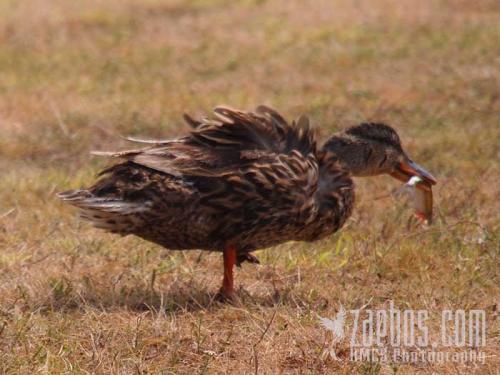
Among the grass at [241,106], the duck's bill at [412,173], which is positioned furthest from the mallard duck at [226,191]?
the duck's bill at [412,173]

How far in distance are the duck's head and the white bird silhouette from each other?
3.91 ft

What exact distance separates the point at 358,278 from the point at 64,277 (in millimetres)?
1636

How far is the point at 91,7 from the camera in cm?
1477

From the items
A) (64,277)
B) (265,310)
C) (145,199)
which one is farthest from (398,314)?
(64,277)

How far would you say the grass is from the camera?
521 cm

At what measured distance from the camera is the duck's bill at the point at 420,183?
665 cm

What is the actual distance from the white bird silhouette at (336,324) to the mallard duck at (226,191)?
574 mm

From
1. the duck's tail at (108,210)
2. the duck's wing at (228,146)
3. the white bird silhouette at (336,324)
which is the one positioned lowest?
the white bird silhouette at (336,324)

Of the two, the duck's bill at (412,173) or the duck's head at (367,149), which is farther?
the duck's bill at (412,173)

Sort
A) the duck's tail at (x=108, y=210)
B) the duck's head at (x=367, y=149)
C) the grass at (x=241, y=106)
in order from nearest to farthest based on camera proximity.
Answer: the grass at (x=241, y=106) < the duck's tail at (x=108, y=210) < the duck's head at (x=367, y=149)

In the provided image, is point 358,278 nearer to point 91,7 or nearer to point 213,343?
point 213,343

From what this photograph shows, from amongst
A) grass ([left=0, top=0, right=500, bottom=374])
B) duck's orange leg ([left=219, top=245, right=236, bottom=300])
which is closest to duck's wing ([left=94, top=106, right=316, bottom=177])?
duck's orange leg ([left=219, top=245, right=236, bottom=300])

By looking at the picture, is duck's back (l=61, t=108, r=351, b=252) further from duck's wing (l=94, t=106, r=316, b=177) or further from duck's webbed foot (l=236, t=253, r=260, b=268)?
duck's webbed foot (l=236, t=253, r=260, b=268)

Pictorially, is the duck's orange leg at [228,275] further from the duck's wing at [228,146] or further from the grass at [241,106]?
the duck's wing at [228,146]
